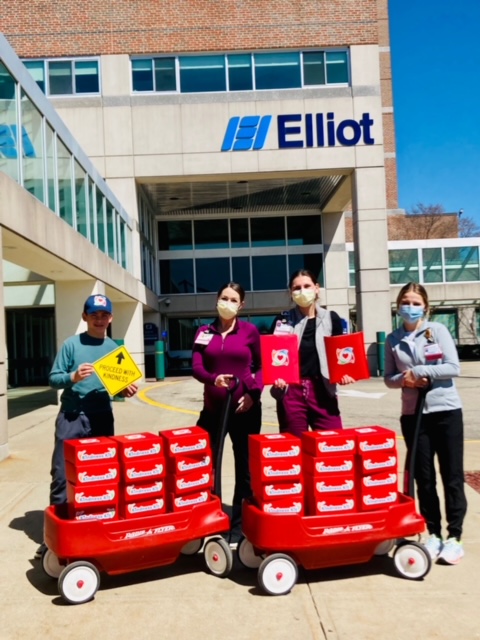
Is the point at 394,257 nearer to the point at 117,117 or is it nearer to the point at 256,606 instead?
the point at 117,117

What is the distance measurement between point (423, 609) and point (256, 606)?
3.04ft

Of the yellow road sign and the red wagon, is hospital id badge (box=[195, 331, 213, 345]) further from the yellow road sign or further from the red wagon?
the red wagon

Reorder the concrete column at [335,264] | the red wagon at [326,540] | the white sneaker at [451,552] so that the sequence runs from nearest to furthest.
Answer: the red wagon at [326,540] < the white sneaker at [451,552] < the concrete column at [335,264]

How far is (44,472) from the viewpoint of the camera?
6.81 m

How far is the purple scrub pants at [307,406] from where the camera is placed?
168 inches

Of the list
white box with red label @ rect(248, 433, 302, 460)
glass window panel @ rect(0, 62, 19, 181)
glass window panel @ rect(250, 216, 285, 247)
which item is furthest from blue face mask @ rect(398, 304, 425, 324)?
glass window panel @ rect(250, 216, 285, 247)

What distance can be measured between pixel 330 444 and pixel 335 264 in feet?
86.1

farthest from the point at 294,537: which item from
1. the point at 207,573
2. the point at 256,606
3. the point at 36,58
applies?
the point at 36,58

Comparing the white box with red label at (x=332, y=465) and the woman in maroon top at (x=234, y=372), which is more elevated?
the woman in maroon top at (x=234, y=372)

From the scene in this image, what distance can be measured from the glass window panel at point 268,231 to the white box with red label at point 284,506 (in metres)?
26.6

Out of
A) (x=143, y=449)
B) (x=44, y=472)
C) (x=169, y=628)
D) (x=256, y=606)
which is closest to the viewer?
(x=169, y=628)

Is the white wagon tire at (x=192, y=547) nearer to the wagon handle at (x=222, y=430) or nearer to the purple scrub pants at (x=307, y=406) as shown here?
the wagon handle at (x=222, y=430)

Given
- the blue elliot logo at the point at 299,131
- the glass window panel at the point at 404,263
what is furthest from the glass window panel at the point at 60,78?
the glass window panel at the point at 404,263

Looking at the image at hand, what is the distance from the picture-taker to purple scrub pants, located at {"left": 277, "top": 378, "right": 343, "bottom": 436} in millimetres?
4277
